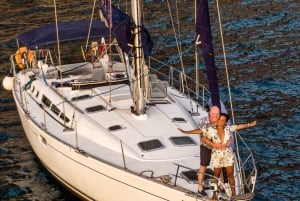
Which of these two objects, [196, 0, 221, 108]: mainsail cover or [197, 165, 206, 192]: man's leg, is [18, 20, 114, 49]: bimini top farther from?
[197, 165, 206, 192]: man's leg

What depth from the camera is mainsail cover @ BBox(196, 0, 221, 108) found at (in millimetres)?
18688

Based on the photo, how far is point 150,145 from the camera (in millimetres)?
20562

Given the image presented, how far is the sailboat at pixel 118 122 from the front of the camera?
1880cm

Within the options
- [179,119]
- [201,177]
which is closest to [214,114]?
[201,177]

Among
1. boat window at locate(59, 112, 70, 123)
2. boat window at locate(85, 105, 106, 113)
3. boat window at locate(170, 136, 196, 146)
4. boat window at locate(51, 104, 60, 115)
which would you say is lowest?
boat window at locate(170, 136, 196, 146)

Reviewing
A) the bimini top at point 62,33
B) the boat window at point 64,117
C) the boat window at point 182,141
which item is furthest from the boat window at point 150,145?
the bimini top at point 62,33

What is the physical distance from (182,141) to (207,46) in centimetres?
377

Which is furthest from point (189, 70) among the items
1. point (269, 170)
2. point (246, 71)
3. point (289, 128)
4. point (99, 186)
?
point (99, 186)

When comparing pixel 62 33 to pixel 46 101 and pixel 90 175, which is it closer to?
pixel 46 101

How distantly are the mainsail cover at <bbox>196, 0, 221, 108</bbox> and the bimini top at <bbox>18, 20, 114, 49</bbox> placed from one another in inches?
371

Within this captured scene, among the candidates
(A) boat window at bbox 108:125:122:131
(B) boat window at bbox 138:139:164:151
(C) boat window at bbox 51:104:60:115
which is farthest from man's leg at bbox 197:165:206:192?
(C) boat window at bbox 51:104:60:115

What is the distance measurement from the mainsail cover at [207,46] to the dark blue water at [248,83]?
6.44 meters

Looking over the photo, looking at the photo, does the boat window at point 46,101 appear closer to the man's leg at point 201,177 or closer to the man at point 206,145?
the man at point 206,145

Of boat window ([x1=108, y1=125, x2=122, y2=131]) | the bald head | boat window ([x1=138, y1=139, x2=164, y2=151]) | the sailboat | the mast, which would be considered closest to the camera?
the bald head
